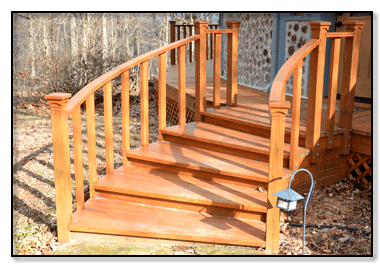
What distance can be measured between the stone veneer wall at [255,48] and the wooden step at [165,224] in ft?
12.2

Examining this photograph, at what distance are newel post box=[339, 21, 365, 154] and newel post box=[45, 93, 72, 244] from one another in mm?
2736

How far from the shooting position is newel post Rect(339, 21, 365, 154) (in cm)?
400

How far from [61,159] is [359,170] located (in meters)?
3.10

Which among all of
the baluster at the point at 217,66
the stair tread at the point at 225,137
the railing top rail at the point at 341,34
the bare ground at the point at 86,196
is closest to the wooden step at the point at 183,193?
the bare ground at the point at 86,196

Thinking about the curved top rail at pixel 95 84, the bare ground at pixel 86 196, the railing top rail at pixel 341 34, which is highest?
the railing top rail at pixel 341 34

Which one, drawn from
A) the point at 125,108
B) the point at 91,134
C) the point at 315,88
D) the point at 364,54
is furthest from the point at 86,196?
the point at 364,54

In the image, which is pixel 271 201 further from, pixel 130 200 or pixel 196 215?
pixel 130 200

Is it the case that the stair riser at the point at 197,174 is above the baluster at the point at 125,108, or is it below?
below

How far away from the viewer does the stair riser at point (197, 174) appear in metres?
3.79

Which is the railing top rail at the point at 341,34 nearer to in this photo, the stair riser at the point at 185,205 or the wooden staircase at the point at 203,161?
the wooden staircase at the point at 203,161

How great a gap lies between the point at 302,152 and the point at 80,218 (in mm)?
2145

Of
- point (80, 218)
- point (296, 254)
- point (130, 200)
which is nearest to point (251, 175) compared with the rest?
point (296, 254)

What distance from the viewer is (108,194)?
3.88 m

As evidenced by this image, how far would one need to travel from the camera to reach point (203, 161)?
409 cm
